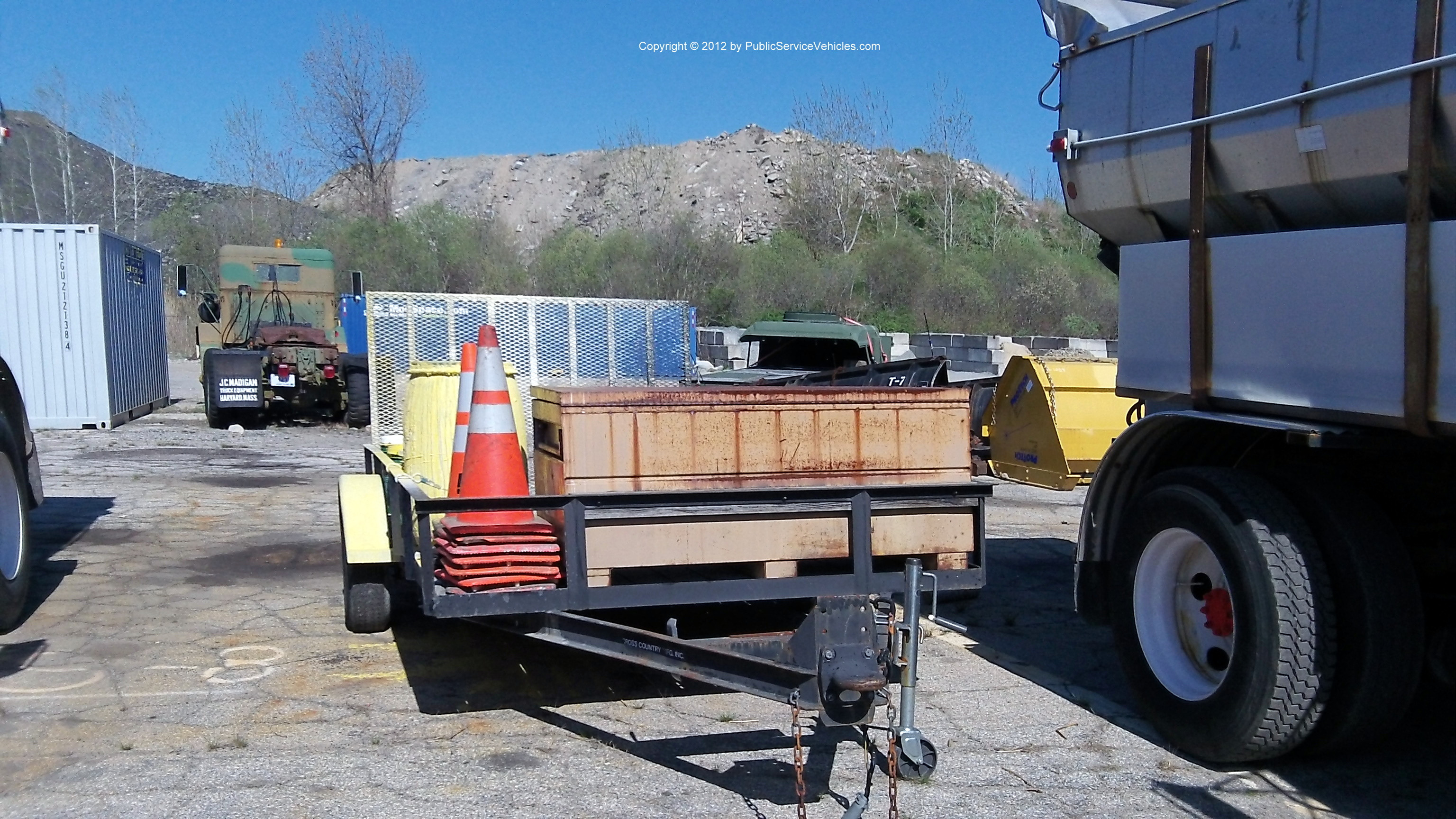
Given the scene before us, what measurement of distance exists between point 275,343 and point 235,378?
136 centimetres

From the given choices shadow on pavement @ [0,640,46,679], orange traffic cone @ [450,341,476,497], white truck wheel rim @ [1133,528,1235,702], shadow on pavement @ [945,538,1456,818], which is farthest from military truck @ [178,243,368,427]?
white truck wheel rim @ [1133,528,1235,702]

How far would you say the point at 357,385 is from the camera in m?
17.5

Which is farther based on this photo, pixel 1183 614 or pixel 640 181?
pixel 640 181

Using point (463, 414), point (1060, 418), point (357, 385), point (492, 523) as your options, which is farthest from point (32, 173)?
point (492, 523)

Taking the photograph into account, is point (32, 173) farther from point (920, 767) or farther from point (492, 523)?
point (920, 767)

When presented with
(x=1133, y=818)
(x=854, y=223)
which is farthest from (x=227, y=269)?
(x=854, y=223)

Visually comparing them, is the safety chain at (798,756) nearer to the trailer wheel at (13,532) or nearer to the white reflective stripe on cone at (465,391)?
the white reflective stripe on cone at (465,391)

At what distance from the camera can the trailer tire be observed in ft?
20.5

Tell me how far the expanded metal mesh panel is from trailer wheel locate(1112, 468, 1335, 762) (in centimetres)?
345

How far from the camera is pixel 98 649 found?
6039 mm

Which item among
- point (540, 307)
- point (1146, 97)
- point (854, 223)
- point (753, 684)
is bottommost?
point (753, 684)

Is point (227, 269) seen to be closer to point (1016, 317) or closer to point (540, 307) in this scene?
point (540, 307)

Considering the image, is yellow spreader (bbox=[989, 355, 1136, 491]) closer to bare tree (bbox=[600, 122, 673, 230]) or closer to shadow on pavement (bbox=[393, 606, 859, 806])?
shadow on pavement (bbox=[393, 606, 859, 806])

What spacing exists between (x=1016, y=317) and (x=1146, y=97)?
25347 millimetres
